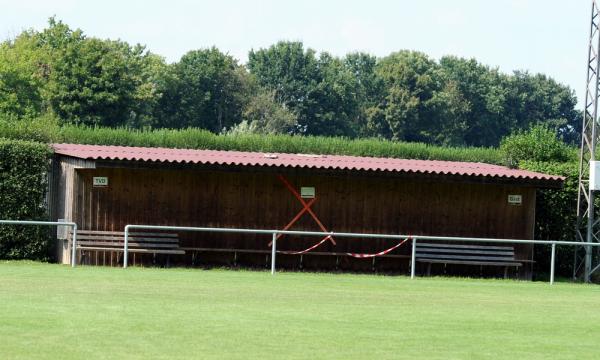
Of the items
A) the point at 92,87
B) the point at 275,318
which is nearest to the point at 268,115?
the point at 92,87

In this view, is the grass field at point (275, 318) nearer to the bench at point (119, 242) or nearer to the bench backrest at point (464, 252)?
the bench at point (119, 242)

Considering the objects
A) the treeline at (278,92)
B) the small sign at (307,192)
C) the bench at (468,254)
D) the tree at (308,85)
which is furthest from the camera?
the tree at (308,85)

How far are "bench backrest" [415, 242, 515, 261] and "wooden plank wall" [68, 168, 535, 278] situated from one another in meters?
0.42

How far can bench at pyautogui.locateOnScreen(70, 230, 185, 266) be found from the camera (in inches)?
926

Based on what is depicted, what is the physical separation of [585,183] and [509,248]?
233 cm

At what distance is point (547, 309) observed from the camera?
15922 mm

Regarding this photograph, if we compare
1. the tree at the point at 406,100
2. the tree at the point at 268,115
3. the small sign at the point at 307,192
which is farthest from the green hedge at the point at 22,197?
the tree at the point at 406,100

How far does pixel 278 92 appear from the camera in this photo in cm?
8981

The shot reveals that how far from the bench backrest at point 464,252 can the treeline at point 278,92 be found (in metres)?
43.8

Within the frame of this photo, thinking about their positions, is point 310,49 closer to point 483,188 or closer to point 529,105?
point 529,105

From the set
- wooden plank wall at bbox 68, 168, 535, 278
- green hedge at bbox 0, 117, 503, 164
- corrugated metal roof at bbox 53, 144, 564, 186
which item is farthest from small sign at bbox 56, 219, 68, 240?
green hedge at bbox 0, 117, 503, 164

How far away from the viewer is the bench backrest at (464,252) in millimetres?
24828

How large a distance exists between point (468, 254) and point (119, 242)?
24.2ft

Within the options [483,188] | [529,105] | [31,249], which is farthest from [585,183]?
[529,105]
